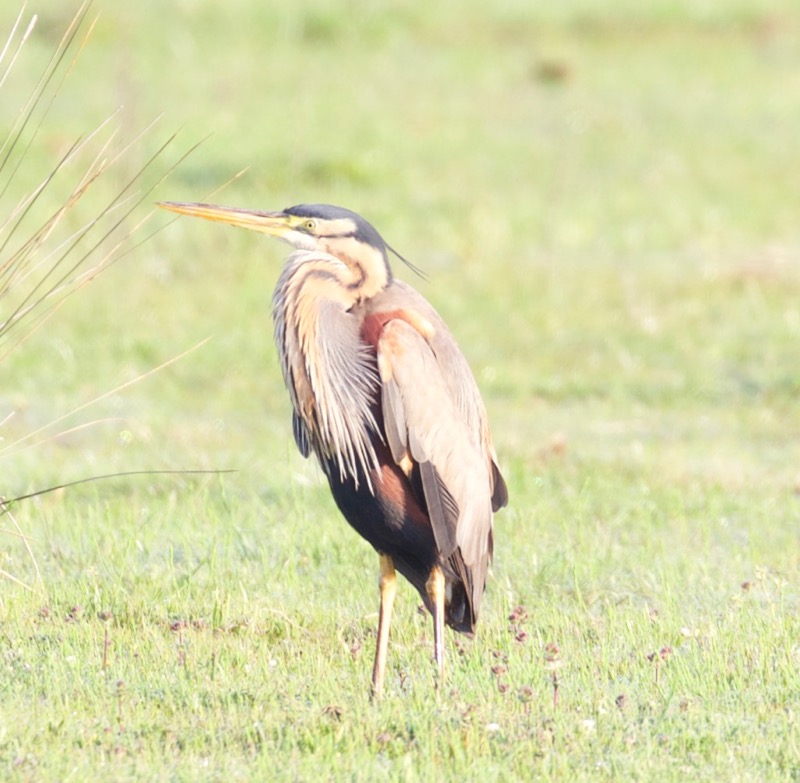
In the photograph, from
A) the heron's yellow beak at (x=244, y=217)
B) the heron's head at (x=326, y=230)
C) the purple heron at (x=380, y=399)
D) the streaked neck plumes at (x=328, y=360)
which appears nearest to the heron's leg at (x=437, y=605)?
the purple heron at (x=380, y=399)

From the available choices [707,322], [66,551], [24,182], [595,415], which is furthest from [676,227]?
[66,551]

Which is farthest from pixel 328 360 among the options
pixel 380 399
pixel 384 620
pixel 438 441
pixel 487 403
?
pixel 487 403

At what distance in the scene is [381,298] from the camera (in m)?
4.83

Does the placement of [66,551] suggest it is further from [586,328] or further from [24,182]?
[24,182]

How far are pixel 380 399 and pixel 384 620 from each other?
67cm

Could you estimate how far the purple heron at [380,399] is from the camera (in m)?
4.72

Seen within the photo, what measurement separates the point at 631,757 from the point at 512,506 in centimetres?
302

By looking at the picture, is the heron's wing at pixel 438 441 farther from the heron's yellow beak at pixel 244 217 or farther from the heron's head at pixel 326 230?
the heron's yellow beak at pixel 244 217

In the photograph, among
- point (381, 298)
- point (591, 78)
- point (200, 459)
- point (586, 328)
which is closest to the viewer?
point (381, 298)

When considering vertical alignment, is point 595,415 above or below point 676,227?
below

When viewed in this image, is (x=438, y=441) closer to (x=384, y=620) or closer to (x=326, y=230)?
(x=384, y=620)

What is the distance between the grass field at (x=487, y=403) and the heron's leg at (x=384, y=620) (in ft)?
0.43

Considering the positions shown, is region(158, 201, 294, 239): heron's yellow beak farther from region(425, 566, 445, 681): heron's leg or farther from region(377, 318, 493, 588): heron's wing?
region(425, 566, 445, 681): heron's leg

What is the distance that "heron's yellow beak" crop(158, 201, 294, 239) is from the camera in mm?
4742
